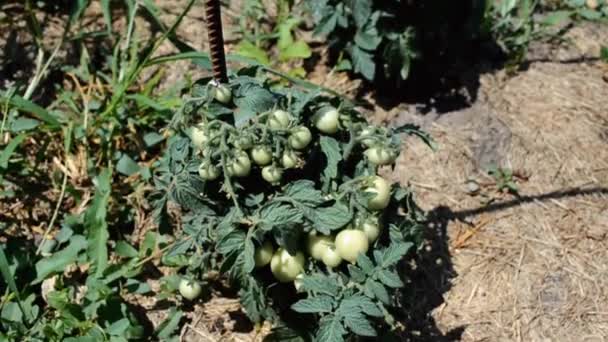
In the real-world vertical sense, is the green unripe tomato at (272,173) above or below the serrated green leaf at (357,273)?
above

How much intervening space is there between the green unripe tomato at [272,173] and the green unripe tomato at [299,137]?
68mm

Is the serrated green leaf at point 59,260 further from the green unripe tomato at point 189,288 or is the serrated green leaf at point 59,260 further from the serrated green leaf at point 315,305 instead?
the serrated green leaf at point 315,305

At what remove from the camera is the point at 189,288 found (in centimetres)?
213

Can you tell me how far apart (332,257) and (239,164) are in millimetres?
327

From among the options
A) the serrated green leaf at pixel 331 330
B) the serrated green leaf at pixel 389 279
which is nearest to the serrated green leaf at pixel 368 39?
the serrated green leaf at pixel 389 279

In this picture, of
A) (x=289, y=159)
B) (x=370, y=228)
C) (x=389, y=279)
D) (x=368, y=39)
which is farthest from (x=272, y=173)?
(x=368, y=39)

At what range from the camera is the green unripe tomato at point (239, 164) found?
1.75 meters

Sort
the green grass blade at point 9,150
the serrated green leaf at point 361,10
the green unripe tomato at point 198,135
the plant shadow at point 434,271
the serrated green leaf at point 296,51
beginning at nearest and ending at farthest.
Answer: the green unripe tomato at point 198,135, the plant shadow at point 434,271, the green grass blade at point 9,150, the serrated green leaf at point 361,10, the serrated green leaf at point 296,51

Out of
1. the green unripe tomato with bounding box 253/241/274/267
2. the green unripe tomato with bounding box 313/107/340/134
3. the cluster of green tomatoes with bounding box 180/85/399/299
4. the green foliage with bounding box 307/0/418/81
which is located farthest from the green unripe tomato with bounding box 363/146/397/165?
the green foliage with bounding box 307/0/418/81

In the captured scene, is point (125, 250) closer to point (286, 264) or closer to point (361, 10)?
point (286, 264)

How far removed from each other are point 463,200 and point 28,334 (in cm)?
144

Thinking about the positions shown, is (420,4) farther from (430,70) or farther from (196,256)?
(196,256)

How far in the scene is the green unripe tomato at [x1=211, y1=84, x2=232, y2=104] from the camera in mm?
1824

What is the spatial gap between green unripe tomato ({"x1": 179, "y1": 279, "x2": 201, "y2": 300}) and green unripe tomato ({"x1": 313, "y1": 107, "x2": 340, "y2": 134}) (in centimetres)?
60
